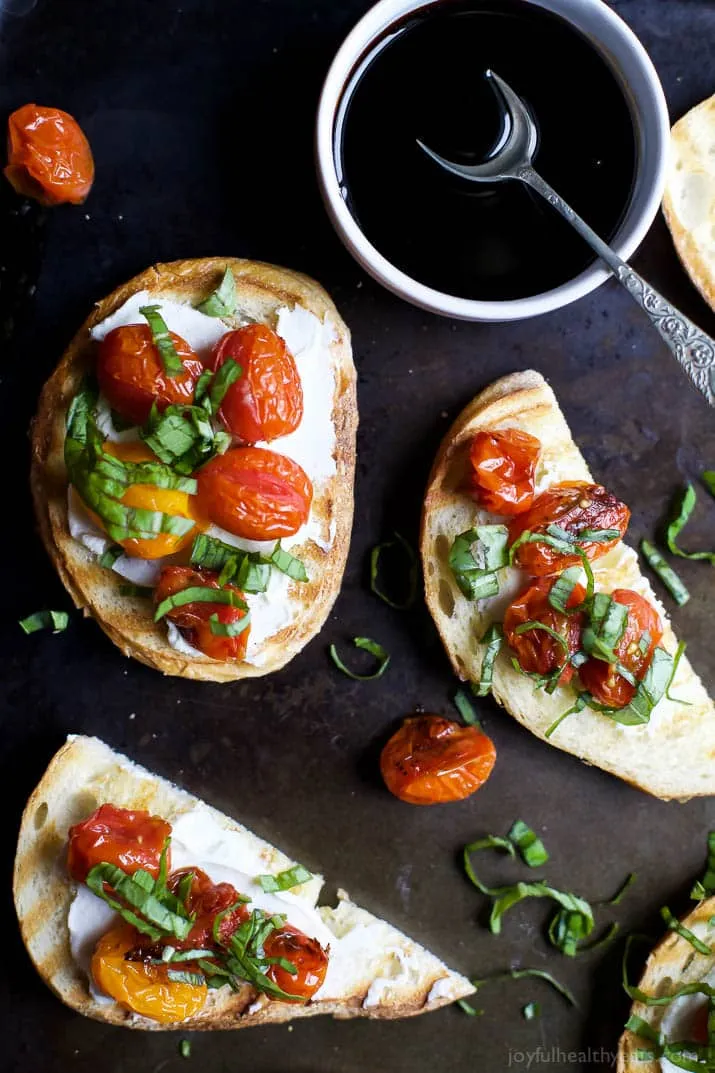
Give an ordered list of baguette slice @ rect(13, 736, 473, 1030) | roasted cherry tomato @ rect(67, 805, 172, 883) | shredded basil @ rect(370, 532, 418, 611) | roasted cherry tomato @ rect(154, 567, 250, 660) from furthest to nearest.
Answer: shredded basil @ rect(370, 532, 418, 611)
baguette slice @ rect(13, 736, 473, 1030)
roasted cherry tomato @ rect(67, 805, 172, 883)
roasted cherry tomato @ rect(154, 567, 250, 660)

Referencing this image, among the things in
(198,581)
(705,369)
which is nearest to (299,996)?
(198,581)

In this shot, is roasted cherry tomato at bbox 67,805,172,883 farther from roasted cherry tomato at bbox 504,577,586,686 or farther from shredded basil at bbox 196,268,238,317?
shredded basil at bbox 196,268,238,317

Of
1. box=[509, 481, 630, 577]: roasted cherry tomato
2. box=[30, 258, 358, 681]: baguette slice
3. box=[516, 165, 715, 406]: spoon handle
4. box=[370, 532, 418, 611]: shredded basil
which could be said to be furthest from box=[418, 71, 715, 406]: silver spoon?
box=[370, 532, 418, 611]: shredded basil

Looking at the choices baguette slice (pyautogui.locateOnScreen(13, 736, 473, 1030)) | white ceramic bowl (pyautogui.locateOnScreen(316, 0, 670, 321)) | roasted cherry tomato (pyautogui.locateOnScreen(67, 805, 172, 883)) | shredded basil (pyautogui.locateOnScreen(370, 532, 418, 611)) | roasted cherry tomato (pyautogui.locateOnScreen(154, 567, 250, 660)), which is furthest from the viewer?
shredded basil (pyautogui.locateOnScreen(370, 532, 418, 611))

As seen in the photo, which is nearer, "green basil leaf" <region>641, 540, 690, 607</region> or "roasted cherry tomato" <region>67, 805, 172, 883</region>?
"roasted cherry tomato" <region>67, 805, 172, 883</region>

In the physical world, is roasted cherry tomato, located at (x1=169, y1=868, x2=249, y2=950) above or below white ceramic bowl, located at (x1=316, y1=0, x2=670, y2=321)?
below

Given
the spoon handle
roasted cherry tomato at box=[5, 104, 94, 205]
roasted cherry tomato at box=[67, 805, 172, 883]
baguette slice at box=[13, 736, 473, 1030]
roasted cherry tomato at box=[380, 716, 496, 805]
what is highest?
the spoon handle
